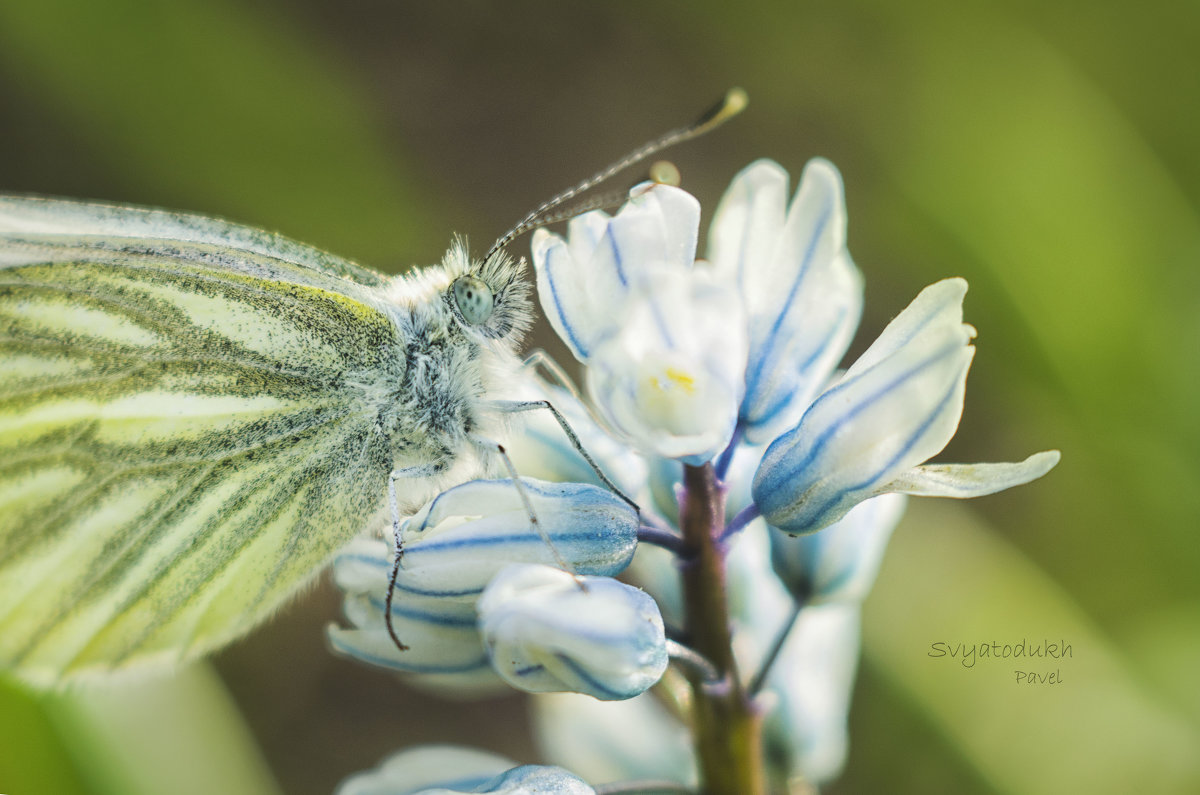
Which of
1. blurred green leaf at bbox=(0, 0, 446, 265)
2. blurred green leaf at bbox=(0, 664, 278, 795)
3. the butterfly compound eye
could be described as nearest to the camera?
the butterfly compound eye

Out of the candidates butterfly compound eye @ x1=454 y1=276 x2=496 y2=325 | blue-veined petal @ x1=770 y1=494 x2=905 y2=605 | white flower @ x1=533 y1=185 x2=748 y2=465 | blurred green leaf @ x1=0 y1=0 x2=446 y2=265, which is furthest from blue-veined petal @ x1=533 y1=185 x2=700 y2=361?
blurred green leaf @ x1=0 y1=0 x2=446 y2=265

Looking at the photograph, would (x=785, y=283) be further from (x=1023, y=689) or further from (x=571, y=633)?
(x=1023, y=689)

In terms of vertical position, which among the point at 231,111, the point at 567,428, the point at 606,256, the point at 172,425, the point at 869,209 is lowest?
the point at 567,428

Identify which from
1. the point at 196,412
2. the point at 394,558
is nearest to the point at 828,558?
the point at 394,558

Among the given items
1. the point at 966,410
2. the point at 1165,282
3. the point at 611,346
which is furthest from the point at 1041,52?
the point at 611,346

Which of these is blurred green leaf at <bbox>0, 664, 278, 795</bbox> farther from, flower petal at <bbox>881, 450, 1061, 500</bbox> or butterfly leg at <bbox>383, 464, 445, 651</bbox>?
flower petal at <bbox>881, 450, 1061, 500</bbox>

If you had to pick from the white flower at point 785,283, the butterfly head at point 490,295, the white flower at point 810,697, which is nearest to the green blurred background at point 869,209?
the white flower at point 810,697

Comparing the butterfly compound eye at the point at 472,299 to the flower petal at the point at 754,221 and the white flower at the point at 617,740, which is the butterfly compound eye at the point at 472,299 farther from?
the white flower at the point at 617,740
